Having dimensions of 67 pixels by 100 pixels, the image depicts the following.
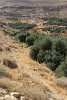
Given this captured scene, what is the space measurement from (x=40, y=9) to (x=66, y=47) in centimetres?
14669

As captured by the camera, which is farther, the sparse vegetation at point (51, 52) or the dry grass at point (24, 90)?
the sparse vegetation at point (51, 52)

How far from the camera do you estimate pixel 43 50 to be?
28750 mm

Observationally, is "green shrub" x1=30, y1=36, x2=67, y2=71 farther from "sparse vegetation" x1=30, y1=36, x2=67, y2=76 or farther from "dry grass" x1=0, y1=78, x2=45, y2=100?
"dry grass" x1=0, y1=78, x2=45, y2=100

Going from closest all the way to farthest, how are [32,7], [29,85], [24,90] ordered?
1. [24,90]
2. [29,85]
3. [32,7]

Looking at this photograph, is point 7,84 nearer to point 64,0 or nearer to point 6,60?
point 6,60

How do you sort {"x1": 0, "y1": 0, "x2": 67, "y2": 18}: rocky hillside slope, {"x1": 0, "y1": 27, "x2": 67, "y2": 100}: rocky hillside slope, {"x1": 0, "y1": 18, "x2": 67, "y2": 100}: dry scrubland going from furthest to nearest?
{"x1": 0, "y1": 0, "x2": 67, "y2": 18}: rocky hillside slope < {"x1": 0, "y1": 18, "x2": 67, "y2": 100}: dry scrubland < {"x1": 0, "y1": 27, "x2": 67, "y2": 100}: rocky hillside slope

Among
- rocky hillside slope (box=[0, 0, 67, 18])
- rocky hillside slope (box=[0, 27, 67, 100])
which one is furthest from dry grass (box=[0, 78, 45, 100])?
rocky hillside slope (box=[0, 0, 67, 18])

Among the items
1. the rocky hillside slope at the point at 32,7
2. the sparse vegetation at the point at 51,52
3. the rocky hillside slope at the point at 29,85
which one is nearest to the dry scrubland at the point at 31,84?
the rocky hillside slope at the point at 29,85

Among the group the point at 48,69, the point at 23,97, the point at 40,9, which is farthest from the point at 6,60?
the point at 40,9

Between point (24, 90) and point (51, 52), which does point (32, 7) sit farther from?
point (24, 90)

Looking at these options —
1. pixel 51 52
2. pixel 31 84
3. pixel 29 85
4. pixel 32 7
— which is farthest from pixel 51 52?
pixel 32 7

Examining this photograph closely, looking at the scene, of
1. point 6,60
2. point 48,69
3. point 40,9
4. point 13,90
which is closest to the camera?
point 13,90

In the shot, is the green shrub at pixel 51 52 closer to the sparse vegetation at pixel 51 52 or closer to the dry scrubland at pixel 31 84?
the sparse vegetation at pixel 51 52

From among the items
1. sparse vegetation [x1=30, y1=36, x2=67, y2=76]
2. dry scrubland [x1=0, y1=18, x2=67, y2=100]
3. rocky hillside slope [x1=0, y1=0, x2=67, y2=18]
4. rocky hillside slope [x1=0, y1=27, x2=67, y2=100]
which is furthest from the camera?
rocky hillside slope [x1=0, y1=0, x2=67, y2=18]
